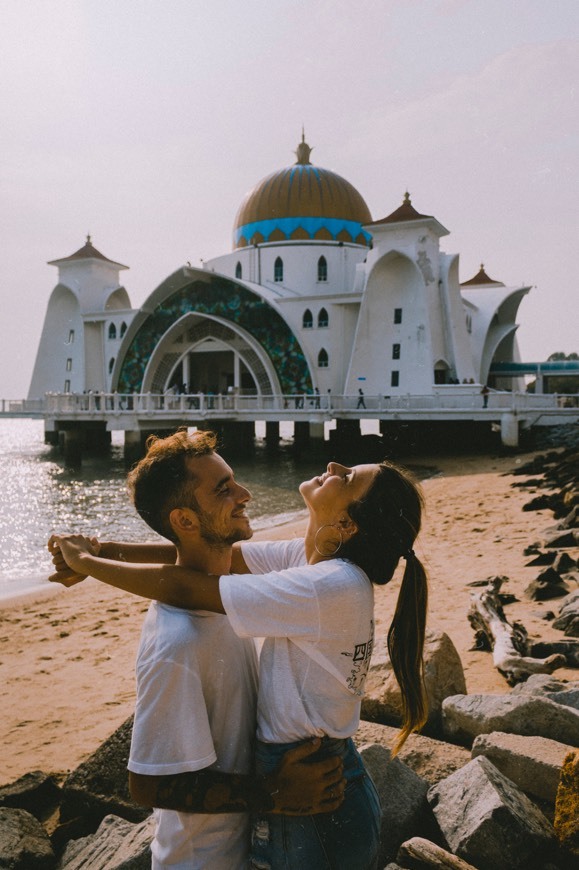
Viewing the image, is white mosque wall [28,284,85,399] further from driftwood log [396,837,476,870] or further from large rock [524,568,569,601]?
driftwood log [396,837,476,870]

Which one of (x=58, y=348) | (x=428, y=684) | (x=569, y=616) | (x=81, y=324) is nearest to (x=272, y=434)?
(x=81, y=324)

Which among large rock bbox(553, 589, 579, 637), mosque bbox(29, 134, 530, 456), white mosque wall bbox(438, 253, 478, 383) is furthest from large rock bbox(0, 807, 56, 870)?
white mosque wall bbox(438, 253, 478, 383)

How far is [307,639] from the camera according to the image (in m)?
1.80

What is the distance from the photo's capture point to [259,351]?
1459 inches

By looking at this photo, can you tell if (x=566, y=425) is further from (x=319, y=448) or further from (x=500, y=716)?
(x=500, y=716)

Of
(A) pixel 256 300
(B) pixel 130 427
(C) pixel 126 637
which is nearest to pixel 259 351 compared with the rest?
(A) pixel 256 300

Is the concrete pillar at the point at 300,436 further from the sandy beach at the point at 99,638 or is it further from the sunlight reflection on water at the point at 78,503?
the sandy beach at the point at 99,638

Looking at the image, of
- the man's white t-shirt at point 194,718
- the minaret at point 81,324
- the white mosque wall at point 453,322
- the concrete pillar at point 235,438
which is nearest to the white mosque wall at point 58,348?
the minaret at point 81,324

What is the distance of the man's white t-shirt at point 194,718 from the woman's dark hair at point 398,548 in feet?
1.43

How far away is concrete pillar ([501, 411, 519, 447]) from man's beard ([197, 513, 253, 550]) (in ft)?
78.9

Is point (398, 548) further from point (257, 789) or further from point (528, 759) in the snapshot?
point (528, 759)

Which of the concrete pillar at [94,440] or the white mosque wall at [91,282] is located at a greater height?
the white mosque wall at [91,282]

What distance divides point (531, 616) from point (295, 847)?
4.68 m

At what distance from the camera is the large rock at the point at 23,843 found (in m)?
3.04
